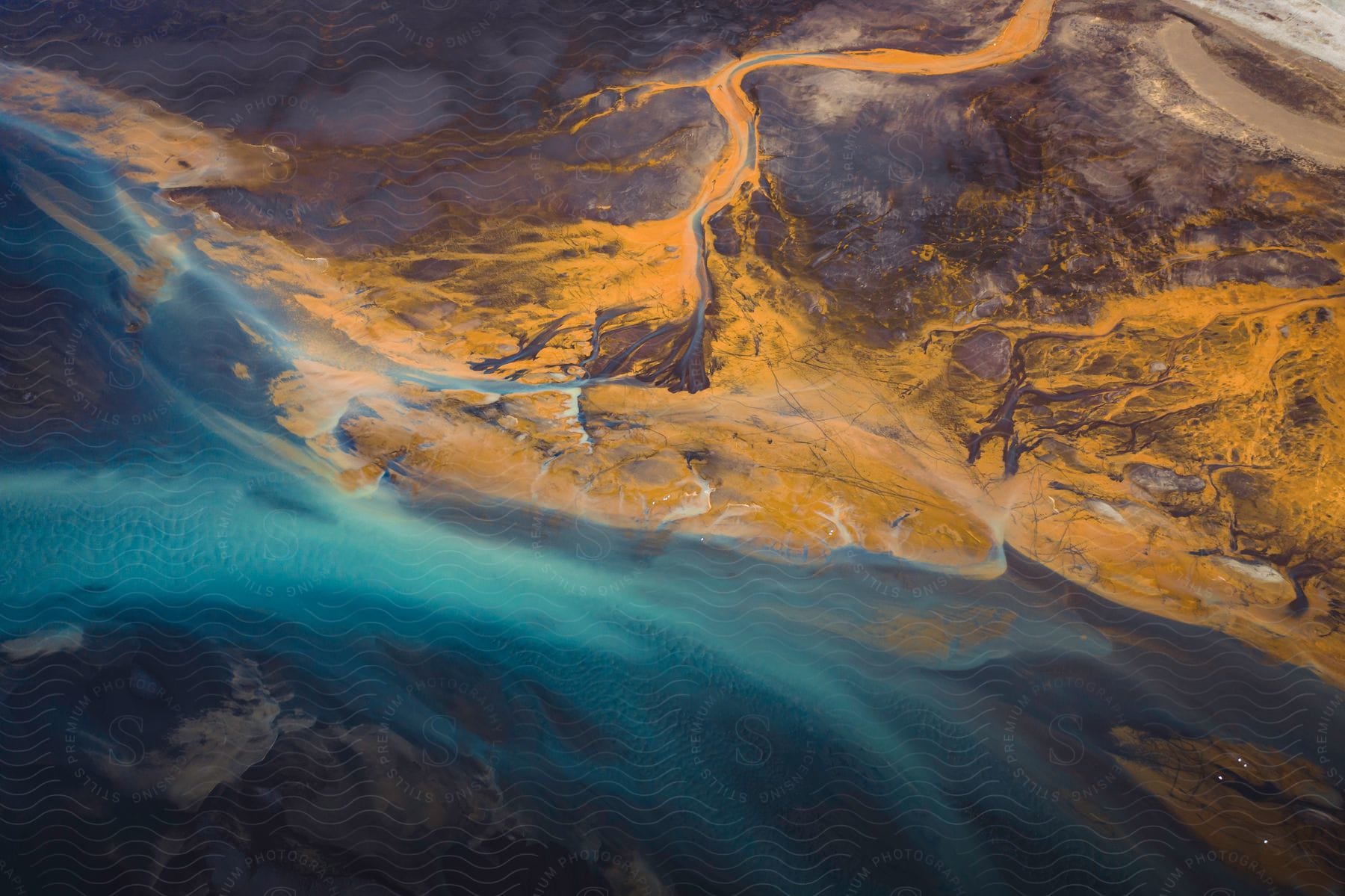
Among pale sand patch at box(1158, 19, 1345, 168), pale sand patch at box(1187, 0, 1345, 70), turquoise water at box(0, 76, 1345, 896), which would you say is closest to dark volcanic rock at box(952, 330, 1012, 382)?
turquoise water at box(0, 76, 1345, 896)

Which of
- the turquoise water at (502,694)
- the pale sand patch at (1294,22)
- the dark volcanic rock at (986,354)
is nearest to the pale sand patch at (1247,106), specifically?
the pale sand patch at (1294,22)

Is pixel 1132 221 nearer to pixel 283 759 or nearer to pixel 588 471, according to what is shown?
pixel 588 471

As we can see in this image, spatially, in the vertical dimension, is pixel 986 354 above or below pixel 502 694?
above

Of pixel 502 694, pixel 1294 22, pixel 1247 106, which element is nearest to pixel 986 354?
pixel 1247 106

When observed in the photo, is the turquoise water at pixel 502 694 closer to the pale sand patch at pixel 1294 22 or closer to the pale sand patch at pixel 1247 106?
the pale sand patch at pixel 1247 106

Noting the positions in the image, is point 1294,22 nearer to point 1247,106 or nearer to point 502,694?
point 1247,106

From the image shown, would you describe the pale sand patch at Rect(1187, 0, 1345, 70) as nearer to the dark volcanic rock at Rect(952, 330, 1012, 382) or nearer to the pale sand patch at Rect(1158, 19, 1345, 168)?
the pale sand patch at Rect(1158, 19, 1345, 168)

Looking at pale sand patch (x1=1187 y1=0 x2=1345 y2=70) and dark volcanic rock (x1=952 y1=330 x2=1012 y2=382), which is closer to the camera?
dark volcanic rock (x1=952 y1=330 x2=1012 y2=382)

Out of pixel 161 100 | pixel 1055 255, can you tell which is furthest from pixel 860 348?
pixel 161 100
